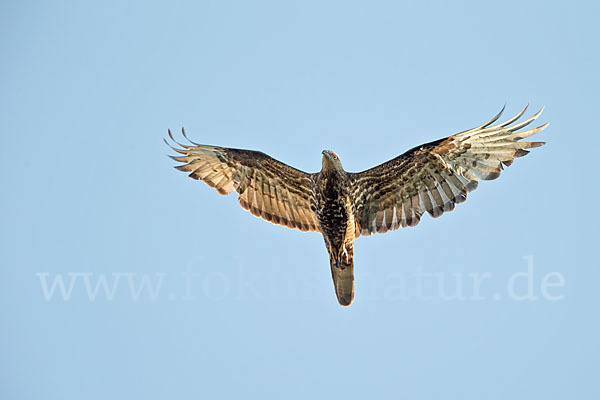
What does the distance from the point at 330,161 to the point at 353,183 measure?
0.65 metres

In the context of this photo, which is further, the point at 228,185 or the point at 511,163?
the point at 228,185

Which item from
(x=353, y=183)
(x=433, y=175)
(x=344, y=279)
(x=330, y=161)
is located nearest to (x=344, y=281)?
(x=344, y=279)

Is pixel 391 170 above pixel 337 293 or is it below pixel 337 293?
above

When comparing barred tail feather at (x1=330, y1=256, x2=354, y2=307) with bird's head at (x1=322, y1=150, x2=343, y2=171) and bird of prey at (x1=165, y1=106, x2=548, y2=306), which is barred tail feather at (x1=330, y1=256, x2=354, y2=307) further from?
bird's head at (x1=322, y1=150, x2=343, y2=171)

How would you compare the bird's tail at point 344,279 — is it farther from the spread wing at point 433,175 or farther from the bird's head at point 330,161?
the bird's head at point 330,161

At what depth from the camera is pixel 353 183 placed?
14547 millimetres

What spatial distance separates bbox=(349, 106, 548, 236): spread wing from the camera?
47.1ft

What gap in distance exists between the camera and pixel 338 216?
47.3ft

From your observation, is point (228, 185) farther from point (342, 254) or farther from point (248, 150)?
point (342, 254)

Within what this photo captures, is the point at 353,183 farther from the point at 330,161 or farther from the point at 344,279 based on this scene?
the point at 344,279

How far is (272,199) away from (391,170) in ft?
7.65

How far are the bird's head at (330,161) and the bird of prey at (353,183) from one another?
17 millimetres

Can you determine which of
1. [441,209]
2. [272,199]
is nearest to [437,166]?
[441,209]

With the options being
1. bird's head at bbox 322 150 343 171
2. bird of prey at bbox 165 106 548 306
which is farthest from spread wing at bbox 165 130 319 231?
bird's head at bbox 322 150 343 171
